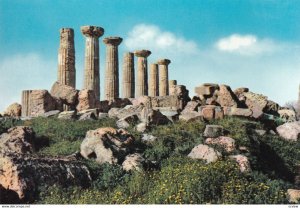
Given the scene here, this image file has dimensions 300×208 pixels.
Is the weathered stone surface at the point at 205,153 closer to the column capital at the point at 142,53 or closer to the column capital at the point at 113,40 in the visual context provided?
the column capital at the point at 113,40

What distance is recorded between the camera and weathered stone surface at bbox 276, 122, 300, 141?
81.3ft

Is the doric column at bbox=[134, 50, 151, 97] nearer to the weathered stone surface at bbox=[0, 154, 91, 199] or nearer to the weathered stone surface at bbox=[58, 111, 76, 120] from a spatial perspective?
the weathered stone surface at bbox=[58, 111, 76, 120]

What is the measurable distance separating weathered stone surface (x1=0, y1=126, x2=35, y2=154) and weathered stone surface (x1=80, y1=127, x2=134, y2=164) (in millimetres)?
2214

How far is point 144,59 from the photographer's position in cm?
4297

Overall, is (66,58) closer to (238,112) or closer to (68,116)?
(68,116)

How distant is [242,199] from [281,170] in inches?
267

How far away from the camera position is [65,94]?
99.0 ft

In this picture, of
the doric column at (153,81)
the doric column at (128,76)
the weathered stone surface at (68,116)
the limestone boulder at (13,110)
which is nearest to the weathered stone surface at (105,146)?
the weathered stone surface at (68,116)

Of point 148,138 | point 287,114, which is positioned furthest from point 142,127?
point 287,114

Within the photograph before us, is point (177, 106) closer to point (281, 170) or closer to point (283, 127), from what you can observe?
point (283, 127)

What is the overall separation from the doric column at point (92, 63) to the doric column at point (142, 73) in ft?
21.0

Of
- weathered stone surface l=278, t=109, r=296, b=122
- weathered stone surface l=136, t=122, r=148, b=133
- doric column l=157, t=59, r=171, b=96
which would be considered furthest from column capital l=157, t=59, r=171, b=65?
weathered stone surface l=136, t=122, r=148, b=133

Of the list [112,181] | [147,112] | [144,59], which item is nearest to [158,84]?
[144,59]

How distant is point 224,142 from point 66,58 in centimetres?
1604
